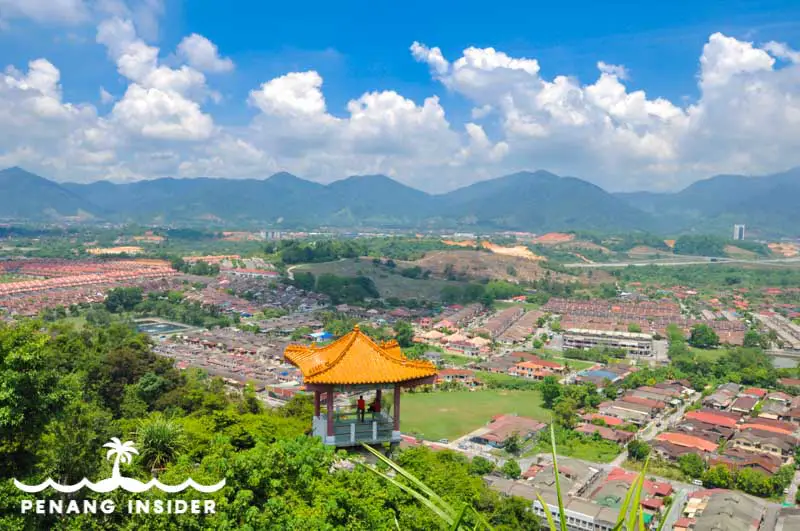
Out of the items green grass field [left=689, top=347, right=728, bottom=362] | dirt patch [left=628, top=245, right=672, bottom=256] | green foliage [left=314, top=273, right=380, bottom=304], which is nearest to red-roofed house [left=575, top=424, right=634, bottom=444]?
green grass field [left=689, top=347, right=728, bottom=362]

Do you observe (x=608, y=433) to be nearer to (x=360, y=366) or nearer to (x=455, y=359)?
(x=455, y=359)

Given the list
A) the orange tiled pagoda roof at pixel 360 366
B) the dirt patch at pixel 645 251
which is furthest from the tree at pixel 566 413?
the dirt patch at pixel 645 251

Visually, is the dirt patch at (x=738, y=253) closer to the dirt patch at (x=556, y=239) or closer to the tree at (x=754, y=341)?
the dirt patch at (x=556, y=239)

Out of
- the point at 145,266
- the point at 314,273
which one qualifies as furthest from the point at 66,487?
the point at 145,266

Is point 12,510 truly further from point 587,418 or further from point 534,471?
point 587,418

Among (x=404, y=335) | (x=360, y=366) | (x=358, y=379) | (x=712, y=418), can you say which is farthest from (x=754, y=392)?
(x=358, y=379)

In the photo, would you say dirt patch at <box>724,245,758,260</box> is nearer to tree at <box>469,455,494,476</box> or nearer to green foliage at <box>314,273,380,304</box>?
green foliage at <box>314,273,380,304</box>
